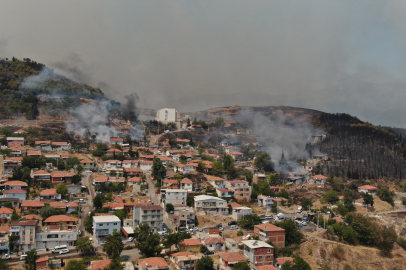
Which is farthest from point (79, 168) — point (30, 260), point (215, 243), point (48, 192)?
point (215, 243)

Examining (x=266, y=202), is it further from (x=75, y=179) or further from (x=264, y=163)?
(x=75, y=179)

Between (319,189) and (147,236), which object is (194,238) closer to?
(147,236)

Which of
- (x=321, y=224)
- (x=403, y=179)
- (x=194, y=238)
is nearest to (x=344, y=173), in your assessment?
(x=403, y=179)

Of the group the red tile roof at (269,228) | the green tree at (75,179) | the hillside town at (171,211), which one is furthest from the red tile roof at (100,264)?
the green tree at (75,179)

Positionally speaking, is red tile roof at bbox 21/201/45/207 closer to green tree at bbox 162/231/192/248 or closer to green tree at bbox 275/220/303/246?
green tree at bbox 162/231/192/248

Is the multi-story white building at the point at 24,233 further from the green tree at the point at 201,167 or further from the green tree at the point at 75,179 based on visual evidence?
the green tree at the point at 201,167

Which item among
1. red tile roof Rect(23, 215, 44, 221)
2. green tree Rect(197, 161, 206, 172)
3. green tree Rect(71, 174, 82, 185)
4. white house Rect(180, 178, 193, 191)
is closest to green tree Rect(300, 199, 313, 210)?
white house Rect(180, 178, 193, 191)
